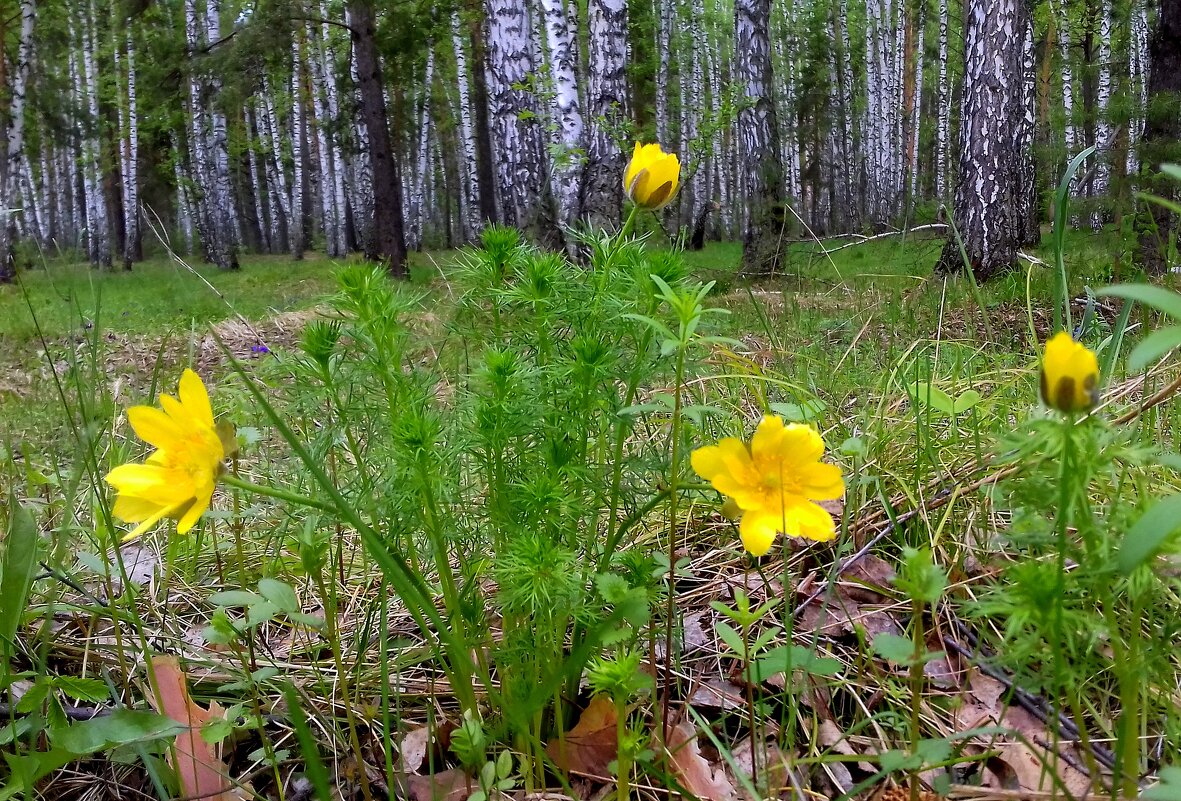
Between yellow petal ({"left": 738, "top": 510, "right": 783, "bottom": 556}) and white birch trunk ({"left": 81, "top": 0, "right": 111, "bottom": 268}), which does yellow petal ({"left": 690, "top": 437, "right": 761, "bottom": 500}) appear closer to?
yellow petal ({"left": 738, "top": 510, "right": 783, "bottom": 556})

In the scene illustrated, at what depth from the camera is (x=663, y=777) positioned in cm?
87

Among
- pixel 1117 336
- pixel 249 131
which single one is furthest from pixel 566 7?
pixel 249 131

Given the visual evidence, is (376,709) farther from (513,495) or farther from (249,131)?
(249,131)

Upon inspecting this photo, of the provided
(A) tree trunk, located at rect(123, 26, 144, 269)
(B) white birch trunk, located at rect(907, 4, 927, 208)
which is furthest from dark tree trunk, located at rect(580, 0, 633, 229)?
(B) white birch trunk, located at rect(907, 4, 927, 208)

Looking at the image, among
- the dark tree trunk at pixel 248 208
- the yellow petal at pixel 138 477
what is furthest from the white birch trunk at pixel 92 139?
the yellow petal at pixel 138 477

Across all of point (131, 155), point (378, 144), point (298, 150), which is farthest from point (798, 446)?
point (298, 150)

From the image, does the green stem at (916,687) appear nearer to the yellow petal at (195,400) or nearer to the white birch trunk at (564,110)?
the yellow petal at (195,400)

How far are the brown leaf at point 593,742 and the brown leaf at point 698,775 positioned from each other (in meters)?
0.08

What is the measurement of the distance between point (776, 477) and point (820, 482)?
0.05m

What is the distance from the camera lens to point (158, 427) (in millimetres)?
828

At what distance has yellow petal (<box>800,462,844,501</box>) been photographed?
853 millimetres

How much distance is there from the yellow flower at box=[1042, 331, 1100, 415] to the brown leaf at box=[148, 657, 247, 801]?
3.18 feet

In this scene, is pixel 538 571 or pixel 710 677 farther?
pixel 710 677

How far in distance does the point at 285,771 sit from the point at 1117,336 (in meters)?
1.51
